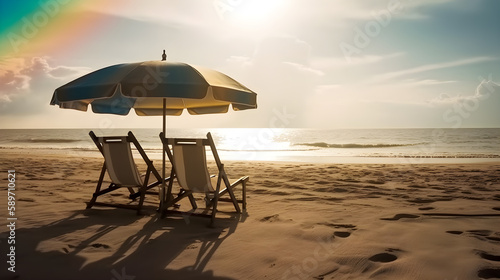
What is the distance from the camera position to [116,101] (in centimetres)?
595

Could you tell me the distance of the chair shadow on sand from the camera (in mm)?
2775

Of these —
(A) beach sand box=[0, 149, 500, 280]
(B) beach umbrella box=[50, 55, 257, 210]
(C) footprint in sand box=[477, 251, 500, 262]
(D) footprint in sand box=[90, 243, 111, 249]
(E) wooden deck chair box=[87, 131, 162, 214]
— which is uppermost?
(B) beach umbrella box=[50, 55, 257, 210]

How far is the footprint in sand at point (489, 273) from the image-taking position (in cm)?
270

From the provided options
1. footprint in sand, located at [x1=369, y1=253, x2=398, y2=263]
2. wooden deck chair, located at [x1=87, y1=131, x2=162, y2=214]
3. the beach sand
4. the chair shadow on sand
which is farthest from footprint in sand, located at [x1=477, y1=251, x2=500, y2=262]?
wooden deck chair, located at [x1=87, y1=131, x2=162, y2=214]

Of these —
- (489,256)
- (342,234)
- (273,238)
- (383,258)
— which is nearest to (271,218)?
(273,238)

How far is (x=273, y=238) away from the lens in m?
3.66

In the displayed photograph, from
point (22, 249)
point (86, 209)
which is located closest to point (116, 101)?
point (86, 209)

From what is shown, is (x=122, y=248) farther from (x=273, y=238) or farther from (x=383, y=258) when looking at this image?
(x=383, y=258)

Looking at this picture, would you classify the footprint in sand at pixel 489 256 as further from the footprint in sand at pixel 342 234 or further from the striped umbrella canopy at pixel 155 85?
the striped umbrella canopy at pixel 155 85

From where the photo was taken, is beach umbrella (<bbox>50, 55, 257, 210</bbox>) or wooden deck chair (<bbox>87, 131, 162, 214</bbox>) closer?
beach umbrella (<bbox>50, 55, 257, 210</bbox>)

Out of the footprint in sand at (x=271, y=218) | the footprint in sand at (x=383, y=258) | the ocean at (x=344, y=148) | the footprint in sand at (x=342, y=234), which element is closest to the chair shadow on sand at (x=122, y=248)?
the footprint in sand at (x=271, y=218)

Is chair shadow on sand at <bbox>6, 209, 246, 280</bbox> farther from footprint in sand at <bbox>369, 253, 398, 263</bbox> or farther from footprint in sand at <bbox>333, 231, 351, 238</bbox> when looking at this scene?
footprint in sand at <bbox>369, 253, 398, 263</bbox>

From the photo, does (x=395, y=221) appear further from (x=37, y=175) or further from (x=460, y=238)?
(x=37, y=175)

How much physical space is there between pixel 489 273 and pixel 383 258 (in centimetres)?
81
